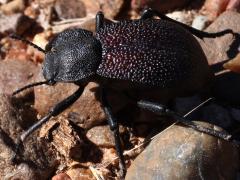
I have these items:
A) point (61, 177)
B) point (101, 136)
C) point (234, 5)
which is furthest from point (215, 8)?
point (61, 177)

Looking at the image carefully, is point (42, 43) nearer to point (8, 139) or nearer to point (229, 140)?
point (8, 139)

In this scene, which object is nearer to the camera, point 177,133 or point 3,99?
point 177,133

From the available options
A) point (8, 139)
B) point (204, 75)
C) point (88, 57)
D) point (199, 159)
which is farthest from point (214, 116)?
point (8, 139)

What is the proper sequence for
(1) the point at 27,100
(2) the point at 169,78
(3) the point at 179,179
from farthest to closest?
(1) the point at 27,100
(2) the point at 169,78
(3) the point at 179,179

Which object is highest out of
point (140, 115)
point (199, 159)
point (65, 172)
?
point (199, 159)

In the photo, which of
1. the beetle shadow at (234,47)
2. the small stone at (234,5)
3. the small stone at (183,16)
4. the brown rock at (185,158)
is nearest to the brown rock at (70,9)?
the small stone at (183,16)

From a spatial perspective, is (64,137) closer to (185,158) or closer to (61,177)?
(61,177)

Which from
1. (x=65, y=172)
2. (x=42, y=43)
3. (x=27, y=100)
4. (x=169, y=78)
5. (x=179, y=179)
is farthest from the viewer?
(x=42, y=43)

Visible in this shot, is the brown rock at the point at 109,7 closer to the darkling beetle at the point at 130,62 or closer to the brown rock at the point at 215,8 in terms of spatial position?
the brown rock at the point at 215,8
